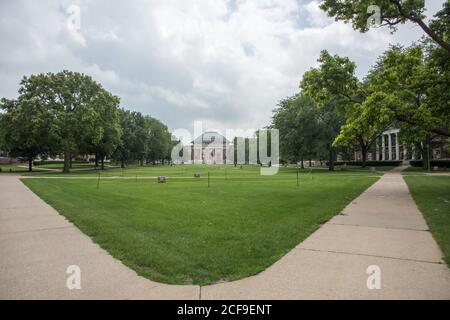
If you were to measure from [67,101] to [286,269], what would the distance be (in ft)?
146

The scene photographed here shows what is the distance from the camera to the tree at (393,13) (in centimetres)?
1479

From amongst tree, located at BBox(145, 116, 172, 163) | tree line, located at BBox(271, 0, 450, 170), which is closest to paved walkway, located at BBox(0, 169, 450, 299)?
tree line, located at BBox(271, 0, 450, 170)

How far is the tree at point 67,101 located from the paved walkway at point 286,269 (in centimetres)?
3515

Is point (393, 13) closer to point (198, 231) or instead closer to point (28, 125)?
point (198, 231)

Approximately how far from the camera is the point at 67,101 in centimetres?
4194

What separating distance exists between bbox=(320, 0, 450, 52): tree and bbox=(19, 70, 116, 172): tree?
33558 millimetres

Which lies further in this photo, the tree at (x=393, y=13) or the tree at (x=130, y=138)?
the tree at (x=130, y=138)

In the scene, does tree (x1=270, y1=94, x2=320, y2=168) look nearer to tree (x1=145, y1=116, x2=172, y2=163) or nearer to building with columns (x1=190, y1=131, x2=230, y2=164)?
tree (x1=145, y1=116, x2=172, y2=163)

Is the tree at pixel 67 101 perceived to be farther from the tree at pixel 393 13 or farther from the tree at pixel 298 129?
the tree at pixel 393 13

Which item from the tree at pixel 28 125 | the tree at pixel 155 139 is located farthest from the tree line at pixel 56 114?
the tree at pixel 155 139

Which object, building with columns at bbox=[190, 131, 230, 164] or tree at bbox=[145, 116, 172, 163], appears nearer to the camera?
tree at bbox=[145, 116, 172, 163]

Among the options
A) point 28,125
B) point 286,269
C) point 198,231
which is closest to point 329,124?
point 28,125

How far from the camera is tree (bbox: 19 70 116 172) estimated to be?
39562mm
